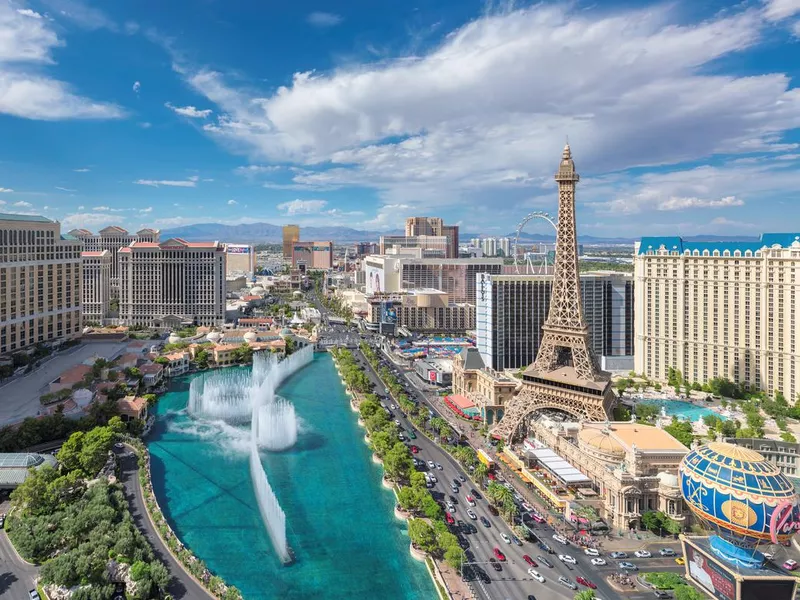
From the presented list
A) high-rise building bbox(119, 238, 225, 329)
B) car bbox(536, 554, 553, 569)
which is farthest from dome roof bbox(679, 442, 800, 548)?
high-rise building bbox(119, 238, 225, 329)

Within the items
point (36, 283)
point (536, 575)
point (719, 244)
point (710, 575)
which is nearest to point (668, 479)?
point (710, 575)

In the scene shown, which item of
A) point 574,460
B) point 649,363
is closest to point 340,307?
point 649,363

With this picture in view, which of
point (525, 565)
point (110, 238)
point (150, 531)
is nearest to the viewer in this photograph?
point (525, 565)

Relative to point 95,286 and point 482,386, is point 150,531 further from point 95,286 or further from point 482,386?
point 95,286

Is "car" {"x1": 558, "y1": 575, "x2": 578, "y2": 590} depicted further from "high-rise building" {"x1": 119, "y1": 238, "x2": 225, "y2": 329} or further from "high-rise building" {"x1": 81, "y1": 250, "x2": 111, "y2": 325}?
"high-rise building" {"x1": 81, "y1": 250, "x2": 111, "y2": 325}

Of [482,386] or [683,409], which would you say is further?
[482,386]
